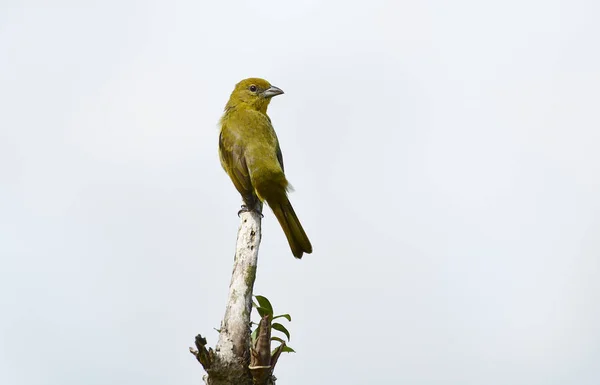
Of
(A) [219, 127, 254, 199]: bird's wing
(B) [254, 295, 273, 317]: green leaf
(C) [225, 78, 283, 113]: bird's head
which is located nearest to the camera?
(B) [254, 295, 273, 317]: green leaf

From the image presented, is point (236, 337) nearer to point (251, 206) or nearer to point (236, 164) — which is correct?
point (251, 206)

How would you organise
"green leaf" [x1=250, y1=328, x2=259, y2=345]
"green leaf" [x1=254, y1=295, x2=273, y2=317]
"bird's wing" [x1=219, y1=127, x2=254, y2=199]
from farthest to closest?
"bird's wing" [x1=219, y1=127, x2=254, y2=199]
"green leaf" [x1=254, y1=295, x2=273, y2=317]
"green leaf" [x1=250, y1=328, x2=259, y2=345]

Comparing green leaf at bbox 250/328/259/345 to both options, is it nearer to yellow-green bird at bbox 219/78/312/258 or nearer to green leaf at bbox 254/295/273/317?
green leaf at bbox 254/295/273/317

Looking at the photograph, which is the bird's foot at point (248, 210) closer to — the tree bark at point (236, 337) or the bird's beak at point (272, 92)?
the tree bark at point (236, 337)

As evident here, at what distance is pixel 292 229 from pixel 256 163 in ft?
2.59

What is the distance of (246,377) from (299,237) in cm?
279

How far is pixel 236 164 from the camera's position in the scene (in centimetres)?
859

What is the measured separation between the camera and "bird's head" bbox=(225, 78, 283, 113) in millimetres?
10039

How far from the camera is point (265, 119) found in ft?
30.9

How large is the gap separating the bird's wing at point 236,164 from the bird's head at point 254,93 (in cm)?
100

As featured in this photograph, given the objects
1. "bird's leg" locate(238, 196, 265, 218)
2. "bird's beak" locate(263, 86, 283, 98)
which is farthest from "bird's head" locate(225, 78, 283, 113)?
"bird's leg" locate(238, 196, 265, 218)

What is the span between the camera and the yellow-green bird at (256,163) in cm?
805

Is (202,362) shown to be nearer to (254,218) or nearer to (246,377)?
(246,377)

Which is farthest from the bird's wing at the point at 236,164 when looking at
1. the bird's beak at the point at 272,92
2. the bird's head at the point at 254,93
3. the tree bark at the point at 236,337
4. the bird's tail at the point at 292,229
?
the tree bark at the point at 236,337
